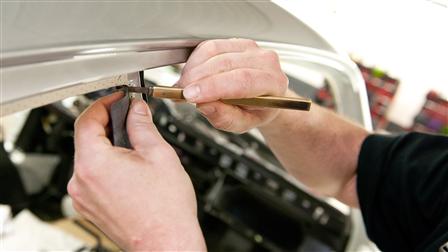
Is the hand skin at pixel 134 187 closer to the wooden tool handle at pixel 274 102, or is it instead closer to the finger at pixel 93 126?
the finger at pixel 93 126

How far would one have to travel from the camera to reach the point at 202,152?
4.02ft

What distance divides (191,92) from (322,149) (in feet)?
1.45

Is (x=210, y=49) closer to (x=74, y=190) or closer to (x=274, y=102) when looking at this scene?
(x=274, y=102)

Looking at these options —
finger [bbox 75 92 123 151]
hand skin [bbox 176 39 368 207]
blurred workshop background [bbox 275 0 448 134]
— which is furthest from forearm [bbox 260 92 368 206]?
finger [bbox 75 92 123 151]

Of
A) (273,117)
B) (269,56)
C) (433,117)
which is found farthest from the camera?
(433,117)

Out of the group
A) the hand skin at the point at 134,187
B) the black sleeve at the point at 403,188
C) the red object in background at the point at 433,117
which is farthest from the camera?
the red object in background at the point at 433,117

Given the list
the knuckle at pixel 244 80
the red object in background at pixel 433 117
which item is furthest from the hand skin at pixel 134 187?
the red object in background at pixel 433 117

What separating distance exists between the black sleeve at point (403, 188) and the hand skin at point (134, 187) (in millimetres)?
431

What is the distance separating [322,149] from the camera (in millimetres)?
795

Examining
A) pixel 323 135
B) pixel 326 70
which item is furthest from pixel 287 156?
pixel 326 70

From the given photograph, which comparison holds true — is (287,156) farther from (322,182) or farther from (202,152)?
(202,152)

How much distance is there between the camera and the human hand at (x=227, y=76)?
0.43 m

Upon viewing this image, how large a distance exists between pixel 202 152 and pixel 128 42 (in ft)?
2.86

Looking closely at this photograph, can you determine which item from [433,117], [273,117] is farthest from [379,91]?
[273,117]
